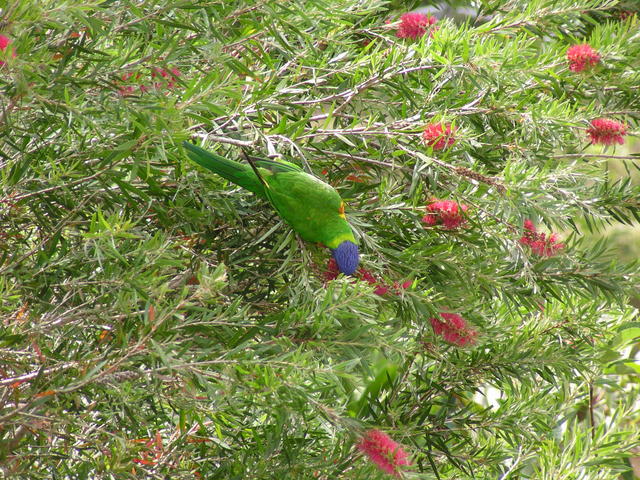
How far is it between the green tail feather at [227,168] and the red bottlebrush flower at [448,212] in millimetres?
424

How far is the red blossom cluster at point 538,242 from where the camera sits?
1.55 meters

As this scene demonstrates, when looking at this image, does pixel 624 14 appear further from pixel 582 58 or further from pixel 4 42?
pixel 4 42

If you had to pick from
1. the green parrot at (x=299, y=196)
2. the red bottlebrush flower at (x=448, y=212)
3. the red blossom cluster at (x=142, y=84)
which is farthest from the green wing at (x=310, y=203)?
the red blossom cluster at (x=142, y=84)

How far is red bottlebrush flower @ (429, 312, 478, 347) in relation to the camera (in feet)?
4.82

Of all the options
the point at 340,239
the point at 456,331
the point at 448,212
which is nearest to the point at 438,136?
the point at 448,212

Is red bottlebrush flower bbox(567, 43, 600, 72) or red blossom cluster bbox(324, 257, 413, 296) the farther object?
red bottlebrush flower bbox(567, 43, 600, 72)

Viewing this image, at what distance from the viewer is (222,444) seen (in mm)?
1599

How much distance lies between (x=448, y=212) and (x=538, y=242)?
26 centimetres

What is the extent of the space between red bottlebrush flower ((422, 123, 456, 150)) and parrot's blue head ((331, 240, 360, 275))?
0.29 metres

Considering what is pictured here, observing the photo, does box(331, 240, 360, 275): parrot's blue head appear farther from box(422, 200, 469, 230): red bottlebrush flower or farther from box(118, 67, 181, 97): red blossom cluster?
box(118, 67, 181, 97): red blossom cluster

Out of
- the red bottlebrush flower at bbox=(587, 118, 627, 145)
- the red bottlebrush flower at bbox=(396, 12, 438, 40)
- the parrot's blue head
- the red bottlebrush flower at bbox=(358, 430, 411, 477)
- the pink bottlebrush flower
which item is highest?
the red bottlebrush flower at bbox=(396, 12, 438, 40)

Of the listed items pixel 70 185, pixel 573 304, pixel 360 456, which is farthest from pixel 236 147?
pixel 573 304

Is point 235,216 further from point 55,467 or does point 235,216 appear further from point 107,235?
point 55,467

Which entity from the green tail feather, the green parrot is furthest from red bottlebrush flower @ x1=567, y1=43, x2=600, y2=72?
the green tail feather
